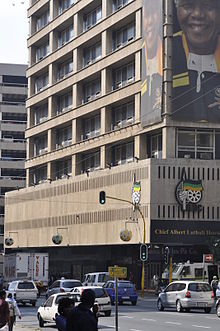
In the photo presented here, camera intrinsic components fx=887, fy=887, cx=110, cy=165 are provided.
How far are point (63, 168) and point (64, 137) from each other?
324 cm

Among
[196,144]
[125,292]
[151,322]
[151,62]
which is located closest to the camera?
[151,322]

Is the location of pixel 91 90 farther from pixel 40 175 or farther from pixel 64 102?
pixel 40 175

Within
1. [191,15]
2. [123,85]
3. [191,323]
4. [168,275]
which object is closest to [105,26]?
[123,85]

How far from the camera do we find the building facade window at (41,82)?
9842 centimetres

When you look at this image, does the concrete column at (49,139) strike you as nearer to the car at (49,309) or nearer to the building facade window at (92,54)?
the building facade window at (92,54)

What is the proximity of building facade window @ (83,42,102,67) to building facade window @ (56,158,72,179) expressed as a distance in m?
10.4

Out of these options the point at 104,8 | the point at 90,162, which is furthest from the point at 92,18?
the point at 90,162

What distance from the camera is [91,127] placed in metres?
85.9

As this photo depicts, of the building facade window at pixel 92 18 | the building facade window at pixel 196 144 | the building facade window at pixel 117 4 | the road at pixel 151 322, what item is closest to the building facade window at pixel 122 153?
the building facade window at pixel 196 144

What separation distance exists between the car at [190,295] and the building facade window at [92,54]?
143 feet

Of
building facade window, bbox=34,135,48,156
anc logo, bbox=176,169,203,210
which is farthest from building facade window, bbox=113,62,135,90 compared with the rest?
building facade window, bbox=34,135,48,156

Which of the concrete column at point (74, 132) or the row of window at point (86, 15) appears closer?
the row of window at point (86, 15)

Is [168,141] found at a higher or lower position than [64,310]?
higher

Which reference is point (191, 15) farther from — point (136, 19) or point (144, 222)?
point (144, 222)
